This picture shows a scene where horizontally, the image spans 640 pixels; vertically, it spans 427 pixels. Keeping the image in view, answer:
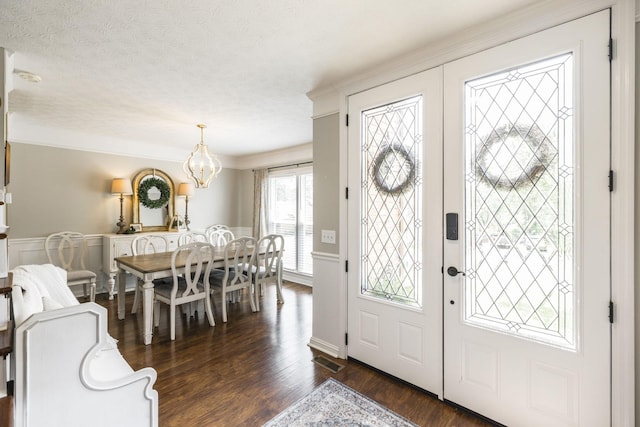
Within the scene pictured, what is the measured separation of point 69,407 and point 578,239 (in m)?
2.50

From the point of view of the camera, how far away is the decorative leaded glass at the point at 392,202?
2.15m

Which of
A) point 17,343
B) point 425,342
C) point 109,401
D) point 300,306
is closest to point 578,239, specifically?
point 425,342

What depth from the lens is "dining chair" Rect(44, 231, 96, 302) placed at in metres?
3.77

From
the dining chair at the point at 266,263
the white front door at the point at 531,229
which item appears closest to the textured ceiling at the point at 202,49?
the white front door at the point at 531,229

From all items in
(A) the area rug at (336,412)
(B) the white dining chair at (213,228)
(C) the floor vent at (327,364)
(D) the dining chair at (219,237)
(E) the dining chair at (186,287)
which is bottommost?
(C) the floor vent at (327,364)

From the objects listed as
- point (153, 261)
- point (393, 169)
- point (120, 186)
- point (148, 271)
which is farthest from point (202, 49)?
point (120, 186)

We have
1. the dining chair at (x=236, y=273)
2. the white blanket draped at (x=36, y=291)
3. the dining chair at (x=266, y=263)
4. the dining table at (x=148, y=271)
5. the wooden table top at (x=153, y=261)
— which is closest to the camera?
the white blanket draped at (x=36, y=291)

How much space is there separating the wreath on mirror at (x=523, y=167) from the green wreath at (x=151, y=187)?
490cm

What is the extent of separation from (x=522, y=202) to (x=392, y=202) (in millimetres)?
850

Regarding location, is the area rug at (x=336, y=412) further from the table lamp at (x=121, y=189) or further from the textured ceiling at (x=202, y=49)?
the table lamp at (x=121, y=189)

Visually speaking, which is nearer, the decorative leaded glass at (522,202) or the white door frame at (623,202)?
the white door frame at (623,202)

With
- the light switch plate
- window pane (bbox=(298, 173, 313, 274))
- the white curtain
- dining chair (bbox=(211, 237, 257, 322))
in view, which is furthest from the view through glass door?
the white curtain

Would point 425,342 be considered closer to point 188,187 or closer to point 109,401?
point 109,401

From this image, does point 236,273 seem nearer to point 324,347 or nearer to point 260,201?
point 324,347
